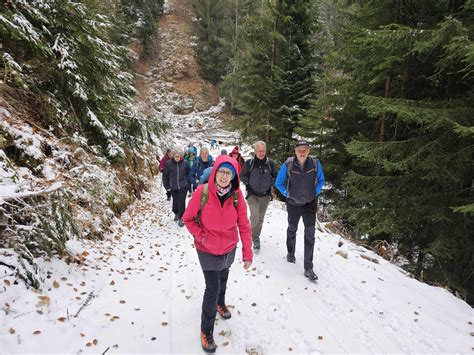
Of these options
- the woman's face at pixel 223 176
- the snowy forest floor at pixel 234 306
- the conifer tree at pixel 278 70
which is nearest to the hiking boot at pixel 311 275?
the snowy forest floor at pixel 234 306

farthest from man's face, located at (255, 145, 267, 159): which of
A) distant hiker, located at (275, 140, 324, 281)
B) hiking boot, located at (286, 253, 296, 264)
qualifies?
hiking boot, located at (286, 253, 296, 264)

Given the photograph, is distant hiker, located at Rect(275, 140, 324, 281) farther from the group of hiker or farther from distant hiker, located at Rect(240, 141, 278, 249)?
distant hiker, located at Rect(240, 141, 278, 249)

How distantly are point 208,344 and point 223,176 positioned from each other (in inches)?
78.8

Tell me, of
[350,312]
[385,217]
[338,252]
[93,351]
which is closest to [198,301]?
[93,351]

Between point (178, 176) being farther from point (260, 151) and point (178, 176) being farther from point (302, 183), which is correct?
point (302, 183)

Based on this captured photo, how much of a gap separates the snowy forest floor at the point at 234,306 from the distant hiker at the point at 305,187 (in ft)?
2.25

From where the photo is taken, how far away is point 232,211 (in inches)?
130

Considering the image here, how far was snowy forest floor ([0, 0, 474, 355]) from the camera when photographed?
132 inches

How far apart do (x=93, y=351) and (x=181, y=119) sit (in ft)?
127

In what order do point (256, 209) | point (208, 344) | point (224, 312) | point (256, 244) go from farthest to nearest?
point (256, 244) < point (256, 209) < point (224, 312) < point (208, 344)

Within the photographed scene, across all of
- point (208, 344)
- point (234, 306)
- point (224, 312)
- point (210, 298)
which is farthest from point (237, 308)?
point (210, 298)

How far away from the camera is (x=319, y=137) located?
1051 cm

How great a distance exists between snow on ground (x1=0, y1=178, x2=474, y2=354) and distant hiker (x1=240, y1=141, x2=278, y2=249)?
1.11 metres

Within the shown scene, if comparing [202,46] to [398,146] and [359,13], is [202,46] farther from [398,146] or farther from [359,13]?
[398,146]
